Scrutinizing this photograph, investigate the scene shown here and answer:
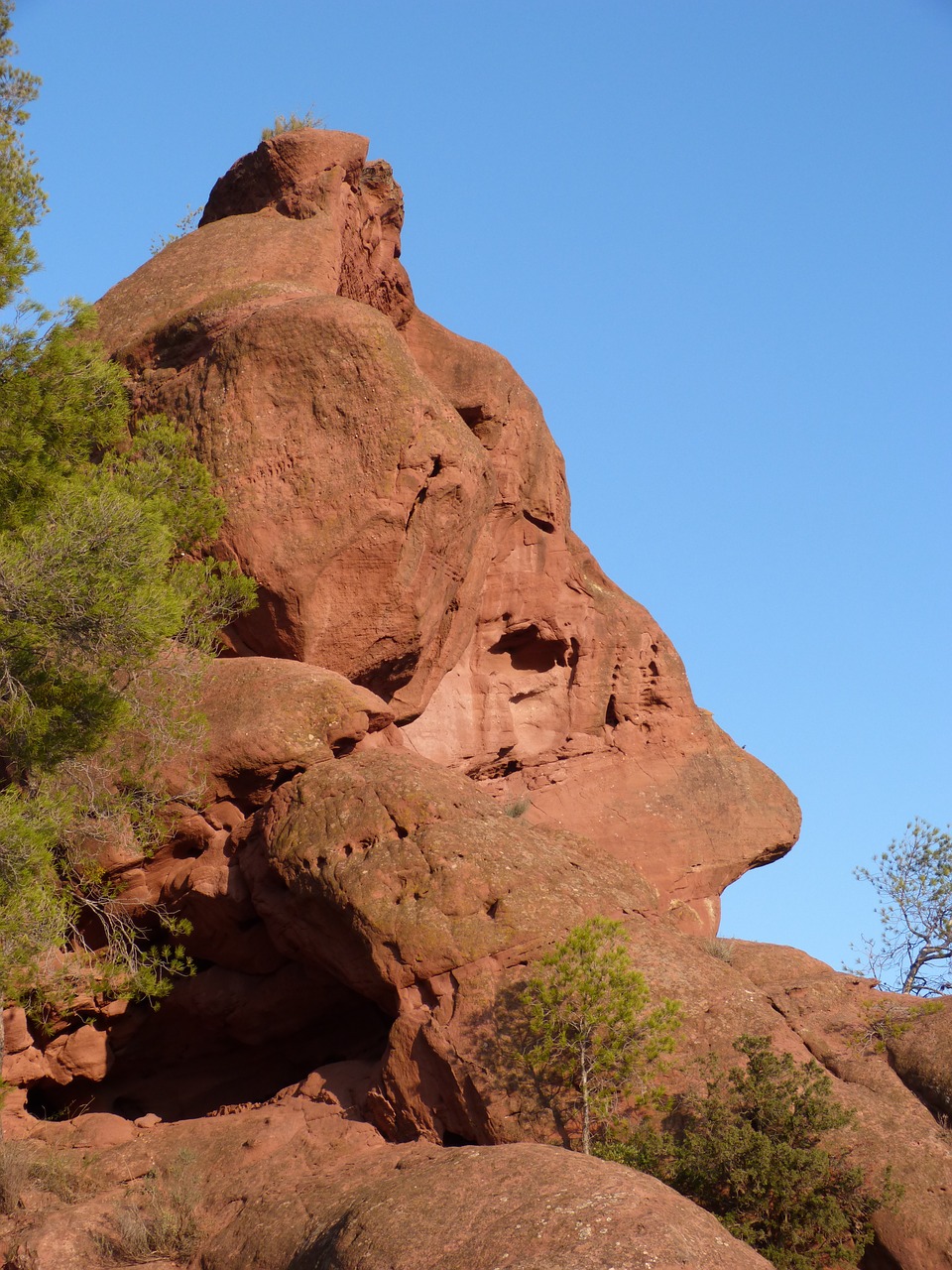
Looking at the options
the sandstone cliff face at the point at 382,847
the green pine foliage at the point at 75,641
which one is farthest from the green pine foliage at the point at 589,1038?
the green pine foliage at the point at 75,641

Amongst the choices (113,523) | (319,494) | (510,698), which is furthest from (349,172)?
(113,523)

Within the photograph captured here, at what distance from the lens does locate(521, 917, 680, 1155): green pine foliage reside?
13.5 m

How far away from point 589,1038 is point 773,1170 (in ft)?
7.12

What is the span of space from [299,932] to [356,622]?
4.93 metres

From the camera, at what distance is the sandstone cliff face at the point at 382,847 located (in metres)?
12.6

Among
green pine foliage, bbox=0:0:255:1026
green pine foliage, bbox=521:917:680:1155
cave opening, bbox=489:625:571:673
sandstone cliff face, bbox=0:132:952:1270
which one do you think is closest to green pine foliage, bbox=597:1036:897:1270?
sandstone cliff face, bbox=0:132:952:1270

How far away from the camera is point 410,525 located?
19.0 m

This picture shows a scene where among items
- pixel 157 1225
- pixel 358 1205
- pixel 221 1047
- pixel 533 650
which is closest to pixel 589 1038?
pixel 358 1205

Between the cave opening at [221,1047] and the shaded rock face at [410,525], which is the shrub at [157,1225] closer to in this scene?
the cave opening at [221,1047]

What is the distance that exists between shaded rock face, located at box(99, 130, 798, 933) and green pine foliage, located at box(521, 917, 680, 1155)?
595cm

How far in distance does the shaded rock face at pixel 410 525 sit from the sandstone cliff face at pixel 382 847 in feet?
0.18

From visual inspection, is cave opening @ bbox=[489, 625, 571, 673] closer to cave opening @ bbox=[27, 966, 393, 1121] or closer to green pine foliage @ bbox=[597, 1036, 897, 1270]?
cave opening @ bbox=[27, 966, 393, 1121]

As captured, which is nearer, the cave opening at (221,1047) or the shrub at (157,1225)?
the shrub at (157,1225)

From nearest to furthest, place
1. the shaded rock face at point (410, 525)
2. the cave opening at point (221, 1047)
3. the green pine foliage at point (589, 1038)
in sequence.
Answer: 1. the green pine foliage at point (589, 1038)
2. the cave opening at point (221, 1047)
3. the shaded rock face at point (410, 525)
